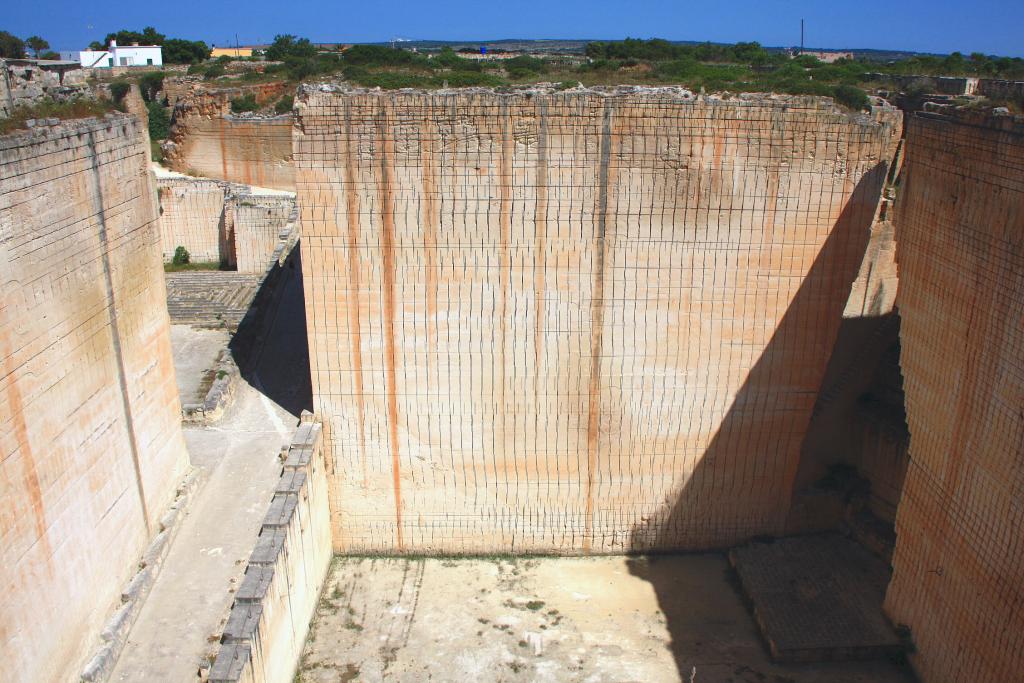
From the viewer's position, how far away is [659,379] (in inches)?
401

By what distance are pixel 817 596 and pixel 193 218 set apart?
15690 millimetres

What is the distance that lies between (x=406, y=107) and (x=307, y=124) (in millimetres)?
1085

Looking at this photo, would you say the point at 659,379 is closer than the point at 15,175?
No

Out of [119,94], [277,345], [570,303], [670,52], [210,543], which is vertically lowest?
[210,543]

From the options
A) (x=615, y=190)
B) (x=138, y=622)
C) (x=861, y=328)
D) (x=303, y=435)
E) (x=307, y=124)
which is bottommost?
(x=138, y=622)

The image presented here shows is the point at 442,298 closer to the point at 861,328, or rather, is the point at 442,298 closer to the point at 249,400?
the point at 249,400

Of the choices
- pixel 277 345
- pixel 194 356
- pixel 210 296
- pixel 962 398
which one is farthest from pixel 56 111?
pixel 962 398

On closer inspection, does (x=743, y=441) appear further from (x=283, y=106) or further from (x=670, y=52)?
(x=670, y=52)

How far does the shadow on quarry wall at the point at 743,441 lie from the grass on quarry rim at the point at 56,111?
25.2ft

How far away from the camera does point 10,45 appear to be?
74.7ft

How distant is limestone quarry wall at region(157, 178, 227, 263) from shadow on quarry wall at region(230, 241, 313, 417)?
4379mm

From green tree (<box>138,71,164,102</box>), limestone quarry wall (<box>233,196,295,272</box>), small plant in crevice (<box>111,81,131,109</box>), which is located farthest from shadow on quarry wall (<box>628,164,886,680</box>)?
green tree (<box>138,71,164,102</box>)

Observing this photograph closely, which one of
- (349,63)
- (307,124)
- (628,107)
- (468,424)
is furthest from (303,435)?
(349,63)

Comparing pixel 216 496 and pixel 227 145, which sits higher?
pixel 227 145
